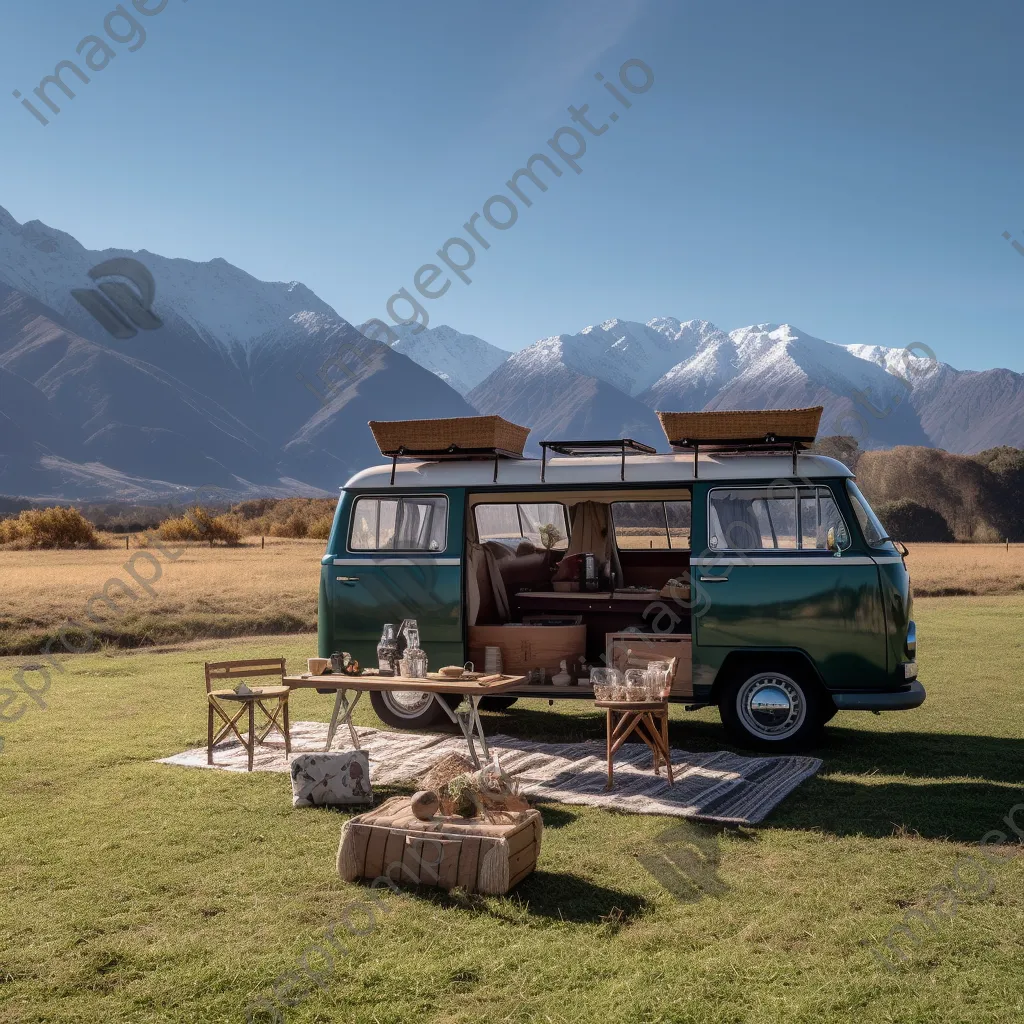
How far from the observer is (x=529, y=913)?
5.05 meters

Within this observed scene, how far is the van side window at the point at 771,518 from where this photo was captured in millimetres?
8531

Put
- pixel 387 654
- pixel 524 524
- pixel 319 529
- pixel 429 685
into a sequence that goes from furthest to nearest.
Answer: pixel 319 529, pixel 524 524, pixel 387 654, pixel 429 685

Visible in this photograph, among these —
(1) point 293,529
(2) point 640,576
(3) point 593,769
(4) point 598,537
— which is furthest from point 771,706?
(1) point 293,529

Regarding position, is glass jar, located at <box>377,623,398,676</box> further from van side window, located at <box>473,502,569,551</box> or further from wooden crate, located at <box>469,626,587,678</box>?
van side window, located at <box>473,502,569,551</box>

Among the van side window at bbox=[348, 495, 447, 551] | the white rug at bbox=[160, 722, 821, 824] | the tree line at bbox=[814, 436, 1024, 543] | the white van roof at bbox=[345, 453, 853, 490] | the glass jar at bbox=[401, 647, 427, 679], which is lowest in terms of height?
the white rug at bbox=[160, 722, 821, 824]

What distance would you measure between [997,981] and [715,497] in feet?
16.5

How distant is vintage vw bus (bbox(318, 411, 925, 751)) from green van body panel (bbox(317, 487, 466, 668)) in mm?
13

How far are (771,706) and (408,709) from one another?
3345 mm

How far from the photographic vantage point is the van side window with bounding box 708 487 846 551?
28.0 ft

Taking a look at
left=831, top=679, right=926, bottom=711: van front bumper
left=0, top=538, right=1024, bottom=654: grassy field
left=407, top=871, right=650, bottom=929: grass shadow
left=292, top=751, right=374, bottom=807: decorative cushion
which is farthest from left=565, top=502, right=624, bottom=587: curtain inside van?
left=0, top=538, right=1024, bottom=654: grassy field

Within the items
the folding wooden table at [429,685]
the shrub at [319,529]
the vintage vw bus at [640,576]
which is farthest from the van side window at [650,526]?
the shrub at [319,529]

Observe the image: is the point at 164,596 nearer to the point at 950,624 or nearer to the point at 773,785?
the point at 950,624

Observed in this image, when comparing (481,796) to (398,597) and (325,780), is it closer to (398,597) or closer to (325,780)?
(325,780)

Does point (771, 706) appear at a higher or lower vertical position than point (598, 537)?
lower
